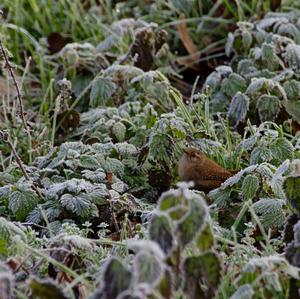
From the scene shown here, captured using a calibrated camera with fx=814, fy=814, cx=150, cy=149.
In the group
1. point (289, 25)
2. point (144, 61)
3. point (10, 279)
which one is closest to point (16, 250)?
point (10, 279)

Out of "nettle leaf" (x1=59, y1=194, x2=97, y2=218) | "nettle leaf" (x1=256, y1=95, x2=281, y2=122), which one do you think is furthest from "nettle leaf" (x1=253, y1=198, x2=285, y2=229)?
"nettle leaf" (x1=256, y1=95, x2=281, y2=122)

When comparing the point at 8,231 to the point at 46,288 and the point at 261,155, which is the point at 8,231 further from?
the point at 261,155

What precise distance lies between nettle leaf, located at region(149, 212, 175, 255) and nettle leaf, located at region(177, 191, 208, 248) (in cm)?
2

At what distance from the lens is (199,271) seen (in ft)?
5.53

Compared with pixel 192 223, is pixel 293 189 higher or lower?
lower

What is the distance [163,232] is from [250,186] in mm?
858

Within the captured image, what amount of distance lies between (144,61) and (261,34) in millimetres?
526

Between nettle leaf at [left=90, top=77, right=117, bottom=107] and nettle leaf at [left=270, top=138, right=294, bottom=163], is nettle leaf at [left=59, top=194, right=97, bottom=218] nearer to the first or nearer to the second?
nettle leaf at [left=270, top=138, right=294, bottom=163]

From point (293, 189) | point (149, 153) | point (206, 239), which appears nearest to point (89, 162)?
point (149, 153)

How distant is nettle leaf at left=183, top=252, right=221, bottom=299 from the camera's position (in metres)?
1.69

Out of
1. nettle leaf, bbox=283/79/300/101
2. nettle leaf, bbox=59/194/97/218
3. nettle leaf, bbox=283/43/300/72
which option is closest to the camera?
nettle leaf, bbox=59/194/97/218

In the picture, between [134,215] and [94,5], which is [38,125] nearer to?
[134,215]

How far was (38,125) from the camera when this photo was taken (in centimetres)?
339

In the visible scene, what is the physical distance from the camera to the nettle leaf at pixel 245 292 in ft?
5.62
